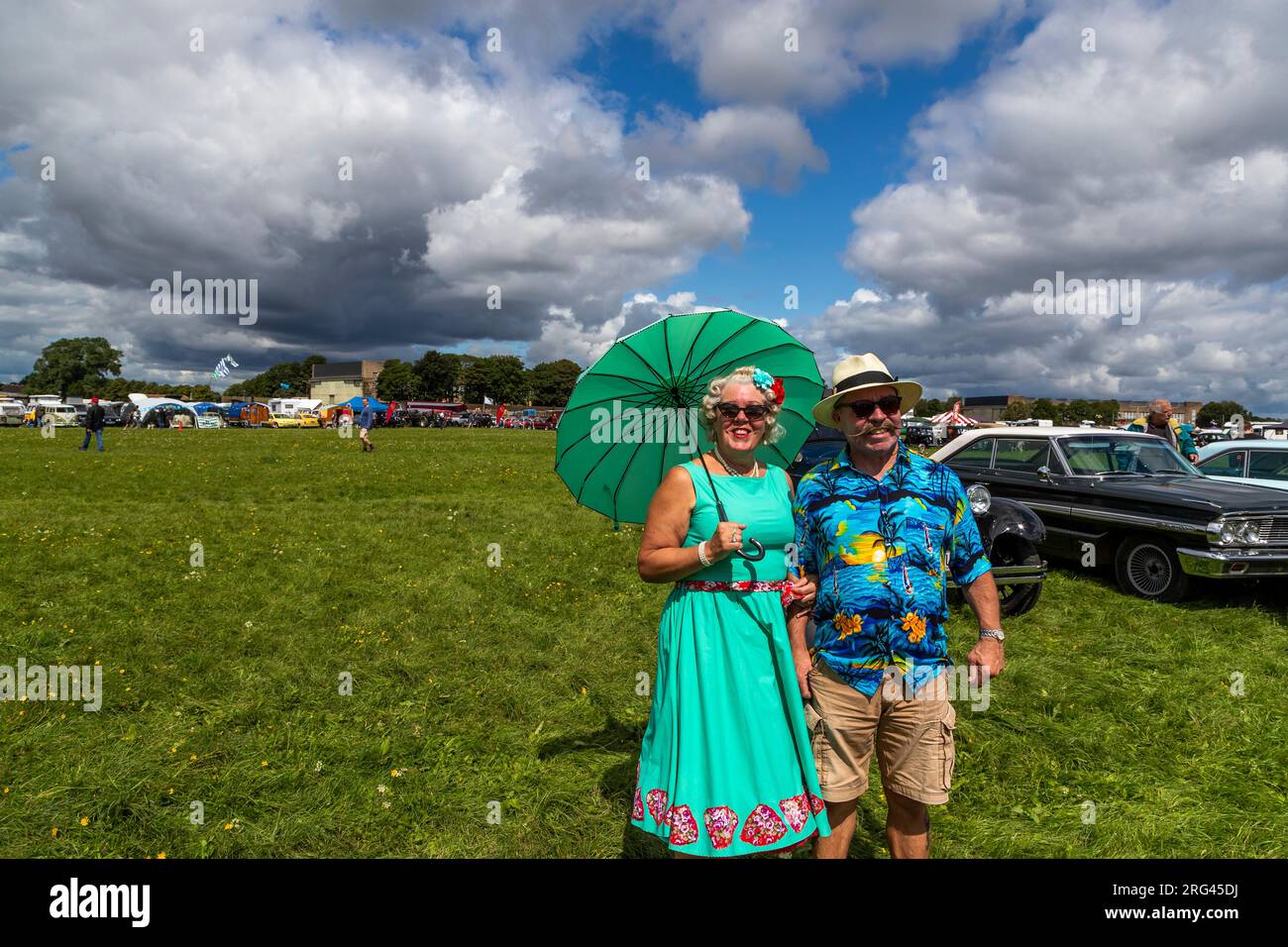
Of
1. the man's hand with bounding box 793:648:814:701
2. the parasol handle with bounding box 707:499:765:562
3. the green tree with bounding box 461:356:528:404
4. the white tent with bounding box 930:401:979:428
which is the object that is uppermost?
the green tree with bounding box 461:356:528:404

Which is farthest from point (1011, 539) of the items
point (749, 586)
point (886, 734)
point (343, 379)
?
point (343, 379)

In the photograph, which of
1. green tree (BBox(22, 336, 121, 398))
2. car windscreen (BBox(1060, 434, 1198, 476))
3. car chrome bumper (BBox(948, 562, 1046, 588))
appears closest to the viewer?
car chrome bumper (BBox(948, 562, 1046, 588))

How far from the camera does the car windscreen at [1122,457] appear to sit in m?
8.71

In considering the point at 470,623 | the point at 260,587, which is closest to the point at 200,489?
the point at 260,587

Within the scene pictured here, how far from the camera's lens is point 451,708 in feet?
16.5

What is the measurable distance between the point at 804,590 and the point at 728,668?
384mm

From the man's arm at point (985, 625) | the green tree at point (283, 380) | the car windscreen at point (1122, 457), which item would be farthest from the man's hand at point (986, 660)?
the green tree at point (283, 380)

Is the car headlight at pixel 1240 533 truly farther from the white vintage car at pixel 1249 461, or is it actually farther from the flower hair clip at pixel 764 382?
the flower hair clip at pixel 764 382

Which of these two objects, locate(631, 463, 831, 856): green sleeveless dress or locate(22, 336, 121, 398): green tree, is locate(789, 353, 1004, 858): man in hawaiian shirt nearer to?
locate(631, 463, 831, 856): green sleeveless dress

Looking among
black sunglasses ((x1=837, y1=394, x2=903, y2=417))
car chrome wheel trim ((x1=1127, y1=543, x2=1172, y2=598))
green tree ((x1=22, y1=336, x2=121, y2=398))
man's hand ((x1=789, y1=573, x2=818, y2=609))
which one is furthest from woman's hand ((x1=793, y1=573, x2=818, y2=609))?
green tree ((x1=22, y1=336, x2=121, y2=398))

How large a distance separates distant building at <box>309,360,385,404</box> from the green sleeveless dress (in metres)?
149

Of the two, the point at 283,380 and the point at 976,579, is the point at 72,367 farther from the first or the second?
the point at 976,579

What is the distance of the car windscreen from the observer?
8.71m
